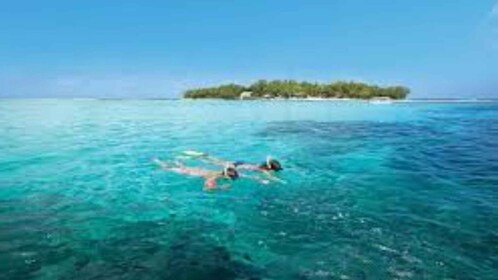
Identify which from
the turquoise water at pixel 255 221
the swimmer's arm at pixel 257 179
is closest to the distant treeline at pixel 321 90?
the turquoise water at pixel 255 221

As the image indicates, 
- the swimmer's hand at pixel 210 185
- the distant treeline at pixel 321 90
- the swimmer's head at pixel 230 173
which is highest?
the swimmer's head at pixel 230 173

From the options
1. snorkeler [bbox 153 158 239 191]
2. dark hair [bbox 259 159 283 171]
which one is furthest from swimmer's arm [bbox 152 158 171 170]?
dark hair [bbox 259 159 283 171]

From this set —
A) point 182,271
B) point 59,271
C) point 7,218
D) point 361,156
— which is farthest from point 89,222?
point 361,156

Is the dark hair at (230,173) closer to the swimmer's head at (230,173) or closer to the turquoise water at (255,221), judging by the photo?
the swimmer's head at (230,173)

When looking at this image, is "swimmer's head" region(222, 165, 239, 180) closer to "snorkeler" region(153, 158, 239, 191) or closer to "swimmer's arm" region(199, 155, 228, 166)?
"snorkeler" region(153, 158, 239, 191)

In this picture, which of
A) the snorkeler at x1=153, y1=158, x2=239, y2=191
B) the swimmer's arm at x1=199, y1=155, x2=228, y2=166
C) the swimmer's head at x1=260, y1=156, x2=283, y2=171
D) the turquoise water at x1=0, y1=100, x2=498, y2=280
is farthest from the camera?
the swimmer's arm at x1=199, y1=155, x2=228, y2=166

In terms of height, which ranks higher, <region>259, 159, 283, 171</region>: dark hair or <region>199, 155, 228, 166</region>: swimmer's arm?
<region>259, 159, 283, 171</region>: dark hair

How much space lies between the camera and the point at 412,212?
1220cm

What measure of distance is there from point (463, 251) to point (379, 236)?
1616 millimetres

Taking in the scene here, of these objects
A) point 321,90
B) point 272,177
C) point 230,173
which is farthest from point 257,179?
point 321,90

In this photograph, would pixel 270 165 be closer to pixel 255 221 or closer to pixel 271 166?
pixel 271 166

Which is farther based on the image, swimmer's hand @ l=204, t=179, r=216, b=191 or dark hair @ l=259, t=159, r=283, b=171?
dark hair @ l=259, t=159, r=283, b=171

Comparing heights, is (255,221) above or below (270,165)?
below

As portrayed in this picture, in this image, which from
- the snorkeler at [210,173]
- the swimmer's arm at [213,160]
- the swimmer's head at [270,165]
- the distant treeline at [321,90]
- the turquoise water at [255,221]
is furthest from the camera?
the distant treeline at [321,90]
